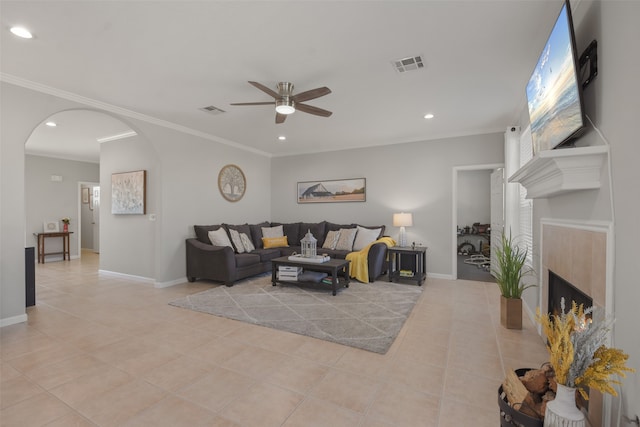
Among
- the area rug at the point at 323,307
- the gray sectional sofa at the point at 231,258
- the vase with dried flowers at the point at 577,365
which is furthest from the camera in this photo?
the gray sectional sofa at the point at 231,258

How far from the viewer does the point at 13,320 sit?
124 inches

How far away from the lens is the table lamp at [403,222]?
525cm

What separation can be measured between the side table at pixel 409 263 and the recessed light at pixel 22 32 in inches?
195

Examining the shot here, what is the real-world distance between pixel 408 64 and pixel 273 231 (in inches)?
173

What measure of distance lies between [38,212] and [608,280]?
9.89m

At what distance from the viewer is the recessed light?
2.33 m

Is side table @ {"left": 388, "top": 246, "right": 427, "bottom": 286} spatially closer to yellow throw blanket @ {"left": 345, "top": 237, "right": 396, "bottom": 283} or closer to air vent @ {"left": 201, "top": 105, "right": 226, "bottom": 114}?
yellow throw blanket @ {"left": 345, "top": 237, "right": 396, "bottom": 283}

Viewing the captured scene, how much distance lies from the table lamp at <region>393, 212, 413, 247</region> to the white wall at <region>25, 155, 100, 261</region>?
8135mm

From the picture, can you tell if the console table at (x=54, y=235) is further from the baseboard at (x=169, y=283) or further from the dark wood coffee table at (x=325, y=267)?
the dark wood coffee table at (x=325, y=267)

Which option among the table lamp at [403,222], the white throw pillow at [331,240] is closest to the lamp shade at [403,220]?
the table lamp at [403,222]

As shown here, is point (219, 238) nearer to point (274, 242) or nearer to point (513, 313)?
point (274, 242)

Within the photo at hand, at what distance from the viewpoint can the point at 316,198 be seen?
670 centimetres

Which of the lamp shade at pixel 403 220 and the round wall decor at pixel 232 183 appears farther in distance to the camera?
the round wall decor at pixel 232 183

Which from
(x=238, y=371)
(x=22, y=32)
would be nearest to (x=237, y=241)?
(x=238, y=371)
